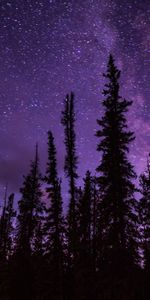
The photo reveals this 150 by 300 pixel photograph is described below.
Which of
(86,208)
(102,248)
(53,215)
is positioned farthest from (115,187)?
(86,208)

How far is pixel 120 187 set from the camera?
2188cm

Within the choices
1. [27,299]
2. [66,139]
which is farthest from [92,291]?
[66,139]

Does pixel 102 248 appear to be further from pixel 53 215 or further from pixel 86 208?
pixel 86 208

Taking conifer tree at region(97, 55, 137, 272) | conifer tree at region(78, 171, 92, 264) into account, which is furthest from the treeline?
conifer tree at region(78, 171, 92, 264)

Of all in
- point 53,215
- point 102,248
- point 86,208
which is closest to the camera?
point 102,248

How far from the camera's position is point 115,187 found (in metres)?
21.9

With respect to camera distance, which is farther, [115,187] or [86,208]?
[86,208]

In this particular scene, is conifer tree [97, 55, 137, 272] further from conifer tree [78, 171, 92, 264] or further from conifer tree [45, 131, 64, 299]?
conifer tree [78, 171, 92, 264]

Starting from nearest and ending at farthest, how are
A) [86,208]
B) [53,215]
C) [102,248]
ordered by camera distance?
[102,248]
[53,215]
[86,208]

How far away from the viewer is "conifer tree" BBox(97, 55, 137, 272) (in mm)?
20141

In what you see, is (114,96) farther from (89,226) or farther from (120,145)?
(89,226)

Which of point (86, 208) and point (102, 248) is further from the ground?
point (86, 208)

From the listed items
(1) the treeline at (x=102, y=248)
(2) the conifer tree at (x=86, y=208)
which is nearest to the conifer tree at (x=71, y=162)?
(1) the treeline at (x=102, y=248)

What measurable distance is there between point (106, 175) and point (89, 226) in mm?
19272
